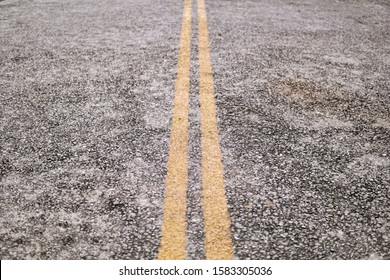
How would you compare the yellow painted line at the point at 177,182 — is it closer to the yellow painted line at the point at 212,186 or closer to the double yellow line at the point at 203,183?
the double yellow line at the point at 203,183

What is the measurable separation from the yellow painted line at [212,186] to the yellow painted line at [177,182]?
0.44ft

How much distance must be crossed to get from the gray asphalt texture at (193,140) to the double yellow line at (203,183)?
5 cm

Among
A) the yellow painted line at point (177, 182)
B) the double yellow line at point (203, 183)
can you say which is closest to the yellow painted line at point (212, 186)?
the double yellow line at point (203, 183)

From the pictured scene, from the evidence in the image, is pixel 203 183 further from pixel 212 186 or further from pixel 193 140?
pixel 193 140

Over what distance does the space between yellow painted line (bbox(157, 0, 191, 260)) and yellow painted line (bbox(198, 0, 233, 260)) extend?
0.44ft

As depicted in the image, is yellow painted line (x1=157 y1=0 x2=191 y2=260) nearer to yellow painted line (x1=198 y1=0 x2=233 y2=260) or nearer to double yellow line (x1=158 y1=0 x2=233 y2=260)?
double yellow line (x1=158 y1=0 x2=233 y2=260)

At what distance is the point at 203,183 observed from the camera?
296cm

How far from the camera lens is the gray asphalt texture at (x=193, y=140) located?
99.7 inches

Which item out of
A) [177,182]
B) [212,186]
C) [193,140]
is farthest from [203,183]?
[193,140]

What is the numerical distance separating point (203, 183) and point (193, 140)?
0.60 meters

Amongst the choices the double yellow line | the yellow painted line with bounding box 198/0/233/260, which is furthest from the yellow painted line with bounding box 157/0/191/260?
the yellow painted line with bounding box 198/0/233/260

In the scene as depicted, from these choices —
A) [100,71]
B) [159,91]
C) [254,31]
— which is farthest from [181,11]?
[159,91]

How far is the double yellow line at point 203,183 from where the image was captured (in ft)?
8.04

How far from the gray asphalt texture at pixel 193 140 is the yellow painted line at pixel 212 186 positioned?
0.05 m
